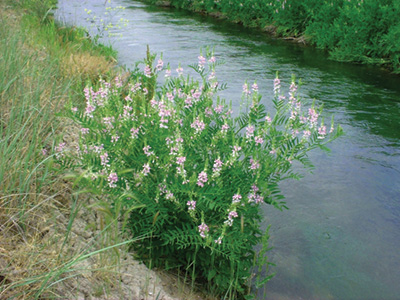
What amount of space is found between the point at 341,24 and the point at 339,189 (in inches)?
232

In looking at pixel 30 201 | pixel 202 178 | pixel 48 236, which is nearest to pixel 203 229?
pixel 202 178

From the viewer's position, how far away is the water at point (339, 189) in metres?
3.09

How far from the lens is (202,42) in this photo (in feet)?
32.1

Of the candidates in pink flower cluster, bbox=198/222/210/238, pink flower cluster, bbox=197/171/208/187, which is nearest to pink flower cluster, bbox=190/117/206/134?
pink flower cluster, bbox=197/171/208/187

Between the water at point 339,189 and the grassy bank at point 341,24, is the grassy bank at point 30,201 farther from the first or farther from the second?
the grassy bank at point 341,24

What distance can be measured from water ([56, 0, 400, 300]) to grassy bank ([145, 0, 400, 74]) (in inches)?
15.1

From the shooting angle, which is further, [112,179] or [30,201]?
[30,201]

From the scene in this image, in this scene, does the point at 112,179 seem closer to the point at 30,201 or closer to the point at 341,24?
the point at 30,201

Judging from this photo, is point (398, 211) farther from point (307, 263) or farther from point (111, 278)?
point (111, 278)

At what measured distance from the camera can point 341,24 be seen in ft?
29.7

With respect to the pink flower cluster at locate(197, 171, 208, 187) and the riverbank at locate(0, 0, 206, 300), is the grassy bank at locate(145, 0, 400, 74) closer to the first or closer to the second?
the pink flower cluster at locate(197, 171, 208, 187)

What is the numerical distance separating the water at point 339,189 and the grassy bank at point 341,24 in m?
0.38

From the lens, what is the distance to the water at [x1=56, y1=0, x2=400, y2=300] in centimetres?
309

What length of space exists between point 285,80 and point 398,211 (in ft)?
12.2
